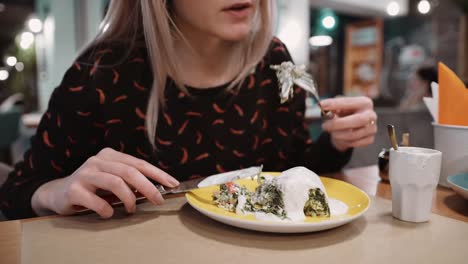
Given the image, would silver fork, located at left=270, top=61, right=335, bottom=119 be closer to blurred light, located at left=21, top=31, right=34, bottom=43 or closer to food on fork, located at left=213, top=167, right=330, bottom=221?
food on fork, located at left=213, top=167, right=330, bottom=221

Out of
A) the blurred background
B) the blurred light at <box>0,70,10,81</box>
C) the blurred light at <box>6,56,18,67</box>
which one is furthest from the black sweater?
the blurred light at <box>0,70,10,81</box>

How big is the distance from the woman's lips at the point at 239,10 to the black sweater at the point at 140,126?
253 millimetres

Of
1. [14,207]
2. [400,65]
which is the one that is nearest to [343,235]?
[14,207]

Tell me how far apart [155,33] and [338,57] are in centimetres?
956

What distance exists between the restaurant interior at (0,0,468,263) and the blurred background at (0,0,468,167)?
2 cm

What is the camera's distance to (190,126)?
44.1 inches

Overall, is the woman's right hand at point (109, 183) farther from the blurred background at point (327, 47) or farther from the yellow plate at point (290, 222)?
the blurred background at point (327, 47)

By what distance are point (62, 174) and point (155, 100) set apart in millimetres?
327

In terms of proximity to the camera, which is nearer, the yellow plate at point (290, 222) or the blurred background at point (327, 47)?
the yellow plate at point (290, 222)

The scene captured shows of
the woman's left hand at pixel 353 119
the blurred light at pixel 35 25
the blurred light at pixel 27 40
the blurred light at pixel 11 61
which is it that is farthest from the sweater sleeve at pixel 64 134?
the blurred light at pixel 11 61

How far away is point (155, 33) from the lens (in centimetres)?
104

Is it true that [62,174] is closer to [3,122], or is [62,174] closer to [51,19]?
[3,122]

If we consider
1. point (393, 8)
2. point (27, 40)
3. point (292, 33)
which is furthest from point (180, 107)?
point (27, 40)

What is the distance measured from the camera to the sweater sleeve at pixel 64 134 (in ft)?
3.25
